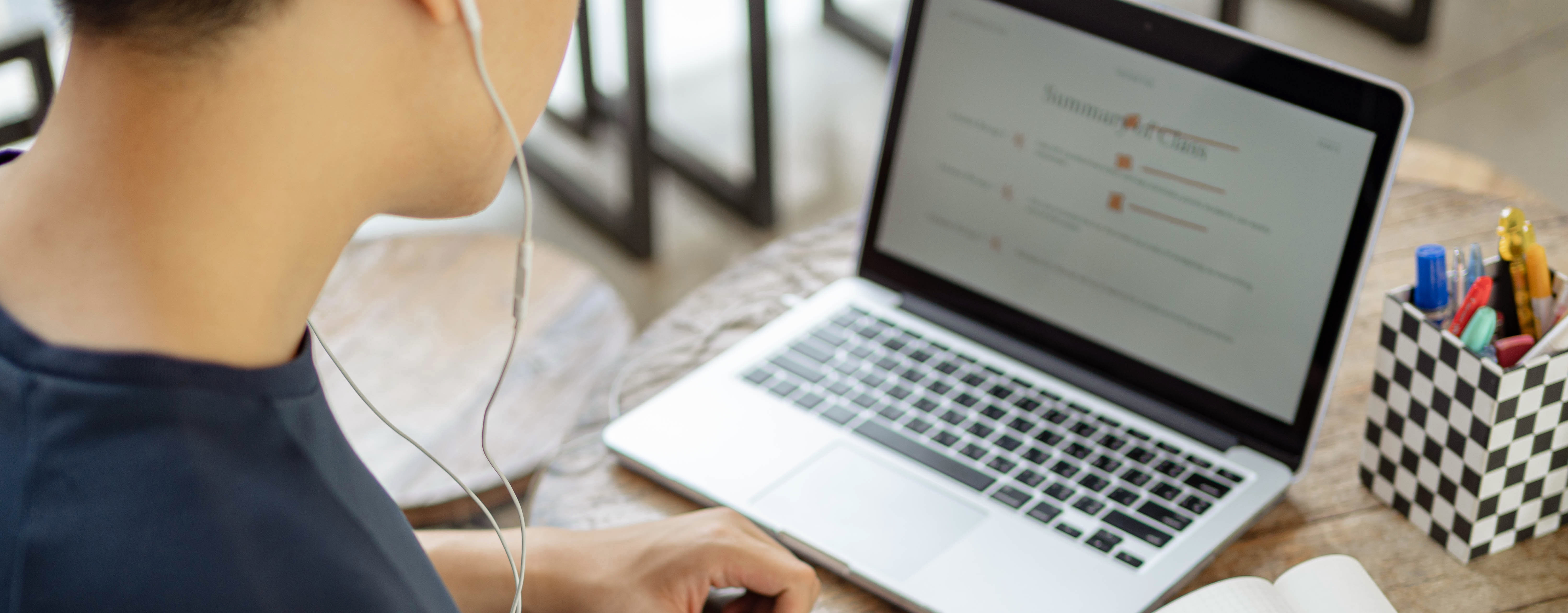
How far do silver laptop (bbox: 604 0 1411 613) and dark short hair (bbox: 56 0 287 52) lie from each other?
1.60 feet

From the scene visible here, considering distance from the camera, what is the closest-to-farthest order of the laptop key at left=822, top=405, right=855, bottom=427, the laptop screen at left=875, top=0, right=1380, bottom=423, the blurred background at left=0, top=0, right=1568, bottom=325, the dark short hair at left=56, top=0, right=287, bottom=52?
the dark short hair at left=56, top=0, right=287, bottom=52 < the laptop screen at left=875, top=0, right=1380, bottom=423 < the laptop key at left=822, top=405, right=855, bottom=427 < the blurred background at left=0, top=0, right=1568, bottom=325

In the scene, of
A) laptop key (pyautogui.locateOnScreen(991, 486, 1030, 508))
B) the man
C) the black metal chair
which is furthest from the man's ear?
the black metal chair

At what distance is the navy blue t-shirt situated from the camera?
463 millimetres

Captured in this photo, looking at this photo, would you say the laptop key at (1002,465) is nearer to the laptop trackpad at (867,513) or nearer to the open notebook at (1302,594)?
the laptop trackpad at (867,513)

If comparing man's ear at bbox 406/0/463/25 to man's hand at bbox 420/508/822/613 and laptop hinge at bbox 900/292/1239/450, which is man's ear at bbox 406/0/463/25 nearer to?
man's hand at bbox 420/508/822/613

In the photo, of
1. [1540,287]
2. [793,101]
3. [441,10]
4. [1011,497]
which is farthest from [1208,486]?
A: [793,101]

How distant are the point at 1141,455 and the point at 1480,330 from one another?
0.74ft

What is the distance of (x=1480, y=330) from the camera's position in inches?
29.1

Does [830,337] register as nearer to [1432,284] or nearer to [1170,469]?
[1170,469]

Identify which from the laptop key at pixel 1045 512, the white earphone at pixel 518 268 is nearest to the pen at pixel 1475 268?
the laptop key at pixel 1045 512

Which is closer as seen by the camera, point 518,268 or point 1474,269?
point 518,268

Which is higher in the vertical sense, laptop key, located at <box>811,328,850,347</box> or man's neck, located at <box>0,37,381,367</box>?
man's neck, located at <box>0,37,381,367</box>

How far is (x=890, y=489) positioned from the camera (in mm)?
863

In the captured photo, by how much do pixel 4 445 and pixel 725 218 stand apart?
205cm
